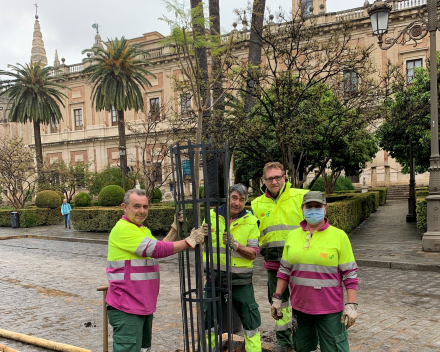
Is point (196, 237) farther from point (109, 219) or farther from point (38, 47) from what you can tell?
point (38, 47)

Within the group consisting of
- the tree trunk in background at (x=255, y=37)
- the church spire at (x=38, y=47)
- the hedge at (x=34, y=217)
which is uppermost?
the church spire at (x=38, y=47)

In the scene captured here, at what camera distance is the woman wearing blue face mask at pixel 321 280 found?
303 centimetres

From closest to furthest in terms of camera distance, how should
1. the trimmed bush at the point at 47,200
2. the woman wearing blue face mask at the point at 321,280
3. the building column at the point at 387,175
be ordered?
the woman wearing blue face mask at the point at 321,280, the trimmed bush at the point at 47,200, the building column at the point at 387,175

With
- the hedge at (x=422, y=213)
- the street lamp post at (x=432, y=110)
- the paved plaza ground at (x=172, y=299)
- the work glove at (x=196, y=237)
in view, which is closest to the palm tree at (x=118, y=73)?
the paved plaza ground at (x=172, y=299)

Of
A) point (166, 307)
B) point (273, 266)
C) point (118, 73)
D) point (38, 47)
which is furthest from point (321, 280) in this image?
point (38, 47)

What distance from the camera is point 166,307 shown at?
6199 millimetres

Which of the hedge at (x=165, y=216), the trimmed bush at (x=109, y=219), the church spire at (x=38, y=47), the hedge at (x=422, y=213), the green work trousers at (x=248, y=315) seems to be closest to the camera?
the green work trousers at (x=248, y=315)

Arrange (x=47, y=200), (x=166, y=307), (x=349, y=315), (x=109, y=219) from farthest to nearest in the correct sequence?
1. (x=47, y=200)
2. (x=109, y=219)
3. (x=166, y=307)
4. (x=349, y=315)

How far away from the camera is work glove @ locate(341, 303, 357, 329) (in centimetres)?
292

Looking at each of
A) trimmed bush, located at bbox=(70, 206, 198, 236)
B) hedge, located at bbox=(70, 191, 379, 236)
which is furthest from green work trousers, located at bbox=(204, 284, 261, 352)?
trimmed bush, located at bbox=(70, 206, 198, 236)

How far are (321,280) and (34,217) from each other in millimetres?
23285

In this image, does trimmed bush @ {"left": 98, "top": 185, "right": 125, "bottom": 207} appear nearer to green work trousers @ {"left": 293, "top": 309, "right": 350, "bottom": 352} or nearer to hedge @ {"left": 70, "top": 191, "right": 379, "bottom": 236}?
hedge @ {"left": 70, "top": 191, "right": 379, "bottom": 236}

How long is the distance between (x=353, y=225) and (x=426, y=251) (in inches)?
180

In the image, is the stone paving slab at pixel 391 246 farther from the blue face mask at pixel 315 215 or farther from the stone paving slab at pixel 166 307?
the blue face mask at pixel 315 215
